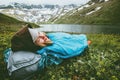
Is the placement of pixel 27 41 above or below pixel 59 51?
above

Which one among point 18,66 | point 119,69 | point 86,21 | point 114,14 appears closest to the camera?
point 18,66

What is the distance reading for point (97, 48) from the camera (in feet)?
49.2

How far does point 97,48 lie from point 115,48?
3.35ft

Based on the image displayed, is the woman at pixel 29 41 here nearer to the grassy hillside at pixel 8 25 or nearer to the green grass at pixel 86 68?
the green grass at pixel 86 68

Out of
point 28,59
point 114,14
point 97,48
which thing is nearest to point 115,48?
point 97,48

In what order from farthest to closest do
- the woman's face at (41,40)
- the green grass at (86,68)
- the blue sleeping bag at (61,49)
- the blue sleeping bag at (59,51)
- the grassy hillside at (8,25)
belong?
1. the grassy hillside at (8,25)
2. the woman's face at (41,40)
3. the blue sleeping bag at (61,49)
4. the blue sleeping bag at (59,51)
5. the green grass at (86,68)

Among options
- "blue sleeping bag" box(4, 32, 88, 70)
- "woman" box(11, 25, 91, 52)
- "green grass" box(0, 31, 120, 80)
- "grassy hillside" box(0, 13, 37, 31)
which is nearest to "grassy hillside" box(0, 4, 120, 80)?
"green grass" box(0, 31, 120, 80)

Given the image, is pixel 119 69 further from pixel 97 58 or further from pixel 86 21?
pixel 86 21

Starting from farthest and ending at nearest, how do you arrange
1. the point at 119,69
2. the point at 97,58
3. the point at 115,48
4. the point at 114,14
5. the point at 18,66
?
the point at 114,14, the point at 115,48, the point at 97,58, the point at 119,69, the point at 18,66

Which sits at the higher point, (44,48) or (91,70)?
(44,48)

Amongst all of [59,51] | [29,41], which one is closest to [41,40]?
[29,41]

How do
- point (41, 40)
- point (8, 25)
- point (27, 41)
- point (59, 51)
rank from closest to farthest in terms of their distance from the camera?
point (27, 41)
point (59, 51)
point (41, 40)
point (8, 25)

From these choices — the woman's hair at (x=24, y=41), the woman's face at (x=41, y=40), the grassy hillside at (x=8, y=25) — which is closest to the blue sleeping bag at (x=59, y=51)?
the woman's face at (x=41, y=40)

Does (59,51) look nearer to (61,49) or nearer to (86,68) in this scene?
(61,49)
